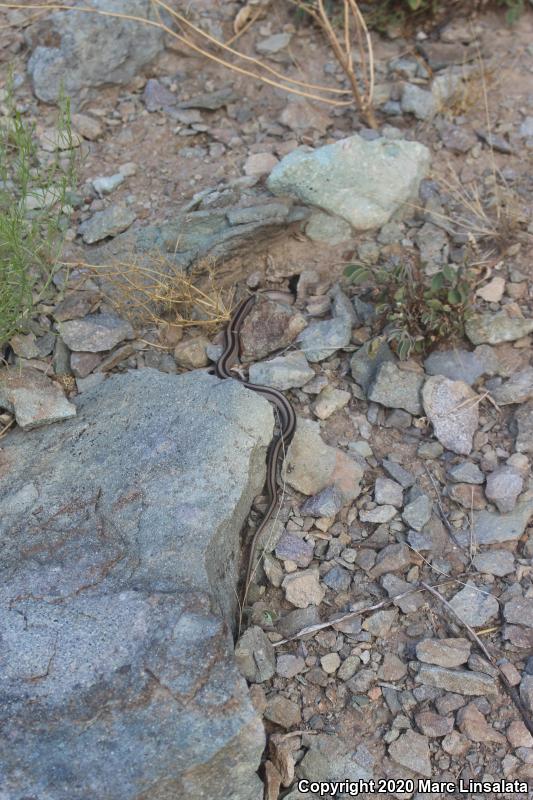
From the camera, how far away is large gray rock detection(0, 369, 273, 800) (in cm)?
284

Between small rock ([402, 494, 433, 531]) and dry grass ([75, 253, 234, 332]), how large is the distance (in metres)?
1.42

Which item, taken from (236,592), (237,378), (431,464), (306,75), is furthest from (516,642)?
(306,75)

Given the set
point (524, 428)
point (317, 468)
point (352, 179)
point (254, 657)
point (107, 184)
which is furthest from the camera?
point (107, 184)

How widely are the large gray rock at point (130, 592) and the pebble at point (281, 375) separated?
13.9 inches

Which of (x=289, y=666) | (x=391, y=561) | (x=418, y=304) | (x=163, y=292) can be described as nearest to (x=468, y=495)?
(x=391, y=561)

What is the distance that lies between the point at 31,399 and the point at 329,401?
4.91 ft

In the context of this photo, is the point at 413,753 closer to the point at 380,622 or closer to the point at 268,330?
the point at 380,622

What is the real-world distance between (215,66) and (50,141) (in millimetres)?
1278

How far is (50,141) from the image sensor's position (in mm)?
5188

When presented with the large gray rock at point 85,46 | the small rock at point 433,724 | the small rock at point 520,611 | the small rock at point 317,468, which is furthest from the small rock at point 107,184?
the small rock at point 433,724

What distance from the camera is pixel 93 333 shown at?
4.40m

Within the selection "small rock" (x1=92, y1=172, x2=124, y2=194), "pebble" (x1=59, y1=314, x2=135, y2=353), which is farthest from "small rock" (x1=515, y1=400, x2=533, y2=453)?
"small rock" (x1=92, y1=172, x2=124, y2=194)

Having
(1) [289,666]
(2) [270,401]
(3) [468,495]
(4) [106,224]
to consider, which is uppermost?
(4) [106,224]

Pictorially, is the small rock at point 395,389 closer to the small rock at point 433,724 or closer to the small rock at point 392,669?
the small rock at point 392,669
